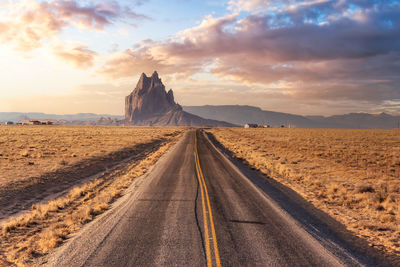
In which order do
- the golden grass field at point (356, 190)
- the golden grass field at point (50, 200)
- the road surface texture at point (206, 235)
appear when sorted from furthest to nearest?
1. the golden grass field at point (356, 190)
2. the golden grass field at point (50, 200)
3. the road surface texture at point (206, 235)

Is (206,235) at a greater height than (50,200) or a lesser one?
greater

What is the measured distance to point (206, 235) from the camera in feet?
29.3

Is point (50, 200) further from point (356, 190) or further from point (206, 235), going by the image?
point (356, 190)

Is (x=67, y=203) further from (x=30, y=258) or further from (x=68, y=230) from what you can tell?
(x=30, y=258)

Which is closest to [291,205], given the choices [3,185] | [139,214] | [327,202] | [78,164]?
[327,202]

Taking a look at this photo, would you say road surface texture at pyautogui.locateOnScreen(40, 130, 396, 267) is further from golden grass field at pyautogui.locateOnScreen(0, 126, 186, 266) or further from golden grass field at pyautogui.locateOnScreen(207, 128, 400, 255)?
golden grass field at pyautogui.locateOnScreen(207, 128, 400, 255)

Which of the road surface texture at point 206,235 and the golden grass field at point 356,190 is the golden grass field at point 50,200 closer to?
the road surface texture at point 206,235

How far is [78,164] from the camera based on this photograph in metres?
24.8

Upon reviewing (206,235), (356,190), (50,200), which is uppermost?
(356,190)

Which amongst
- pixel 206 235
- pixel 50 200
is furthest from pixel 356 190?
pixel 50 200

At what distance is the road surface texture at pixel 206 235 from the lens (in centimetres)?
743

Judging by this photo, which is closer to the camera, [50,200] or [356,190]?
[50,200]

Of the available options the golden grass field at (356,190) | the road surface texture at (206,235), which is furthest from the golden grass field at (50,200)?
the golden grass field at (356,190)

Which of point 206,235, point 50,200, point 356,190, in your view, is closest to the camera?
point 206,235
